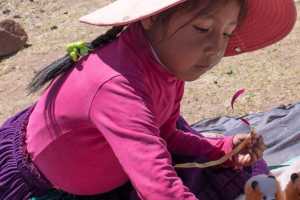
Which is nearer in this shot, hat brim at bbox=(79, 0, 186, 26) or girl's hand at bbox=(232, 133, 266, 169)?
hat brim at bbox=(79, 0, 186, 26)

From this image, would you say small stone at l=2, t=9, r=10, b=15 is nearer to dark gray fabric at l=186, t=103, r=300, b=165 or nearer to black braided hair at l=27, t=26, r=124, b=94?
dark gray fabric at l=186, t=103, r=300, b=165

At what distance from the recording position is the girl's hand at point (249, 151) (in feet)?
6.67

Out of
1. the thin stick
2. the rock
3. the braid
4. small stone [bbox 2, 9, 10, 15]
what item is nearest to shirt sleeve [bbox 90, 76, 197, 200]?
the braid

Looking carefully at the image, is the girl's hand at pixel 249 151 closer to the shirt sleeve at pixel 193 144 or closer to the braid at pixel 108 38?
the shirt sleeve at pixel 193 144

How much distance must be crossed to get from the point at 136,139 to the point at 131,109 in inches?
3.0

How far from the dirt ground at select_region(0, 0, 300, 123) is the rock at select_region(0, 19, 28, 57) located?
7cm

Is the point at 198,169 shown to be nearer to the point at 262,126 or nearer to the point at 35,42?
the point at 262,126

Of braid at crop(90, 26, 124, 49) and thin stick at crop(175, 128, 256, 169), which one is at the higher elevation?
braid at crop(90, 26, 124, 49)

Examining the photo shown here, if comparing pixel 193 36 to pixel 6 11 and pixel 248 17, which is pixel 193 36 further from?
pixel 6 11

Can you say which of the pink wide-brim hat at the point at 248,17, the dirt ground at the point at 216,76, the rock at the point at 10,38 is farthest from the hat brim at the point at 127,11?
the rock at the point at 10,38

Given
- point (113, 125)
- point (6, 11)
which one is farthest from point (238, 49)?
point (6, 11)

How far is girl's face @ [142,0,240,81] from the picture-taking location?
1698 mm

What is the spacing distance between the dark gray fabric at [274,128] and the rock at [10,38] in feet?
6.82

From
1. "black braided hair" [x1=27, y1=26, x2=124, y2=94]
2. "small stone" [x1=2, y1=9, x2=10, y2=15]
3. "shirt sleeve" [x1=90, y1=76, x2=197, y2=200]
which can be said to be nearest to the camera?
"shirt sleeve" [x1=90, y1=76, x2=197, y2=200]
